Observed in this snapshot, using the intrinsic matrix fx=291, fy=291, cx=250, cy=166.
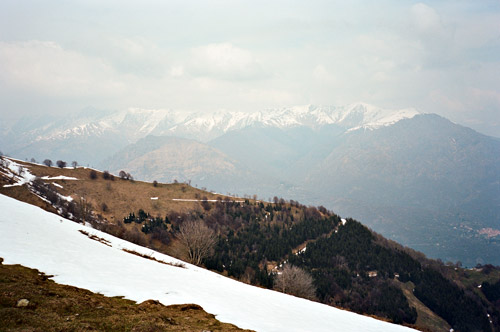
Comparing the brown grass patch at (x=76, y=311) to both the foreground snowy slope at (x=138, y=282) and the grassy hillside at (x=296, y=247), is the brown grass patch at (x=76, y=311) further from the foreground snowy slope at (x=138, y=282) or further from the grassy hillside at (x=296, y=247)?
the grassy hillside at (x=296, y=247)

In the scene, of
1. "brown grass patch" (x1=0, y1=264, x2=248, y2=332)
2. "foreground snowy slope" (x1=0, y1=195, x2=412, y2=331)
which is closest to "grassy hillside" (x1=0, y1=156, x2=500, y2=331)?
"foreground snowy slope" (x1=0, y1=195, x2=412, y2=331)

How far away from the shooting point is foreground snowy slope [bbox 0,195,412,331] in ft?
67.1

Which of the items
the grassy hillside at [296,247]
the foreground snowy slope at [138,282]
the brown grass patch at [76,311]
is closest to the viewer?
the brown grass patch at [76,311]

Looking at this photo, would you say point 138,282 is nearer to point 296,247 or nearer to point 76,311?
point 76,311

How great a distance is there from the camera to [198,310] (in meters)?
19.3

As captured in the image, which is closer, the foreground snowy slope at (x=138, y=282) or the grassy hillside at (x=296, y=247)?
the foreground snowy slope at (x=138, y=282)

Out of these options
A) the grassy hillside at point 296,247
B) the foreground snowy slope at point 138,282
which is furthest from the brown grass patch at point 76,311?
the grassy hillside at point 296,247

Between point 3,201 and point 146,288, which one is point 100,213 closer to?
point 3,201

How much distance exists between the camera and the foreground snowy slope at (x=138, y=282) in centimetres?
2045

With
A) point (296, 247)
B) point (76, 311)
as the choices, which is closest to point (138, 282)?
point (76, 311)

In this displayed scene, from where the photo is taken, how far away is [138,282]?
23812mm

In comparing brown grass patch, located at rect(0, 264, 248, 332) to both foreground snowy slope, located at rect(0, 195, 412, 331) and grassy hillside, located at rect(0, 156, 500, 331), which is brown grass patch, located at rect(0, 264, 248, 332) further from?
grassy hillside, located at rect(0, 156, 500, 331)

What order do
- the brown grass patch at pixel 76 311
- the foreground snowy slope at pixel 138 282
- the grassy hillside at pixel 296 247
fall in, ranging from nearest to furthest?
1. the brown grass patch at pixel 76 311
2. the foreground snowy slope at pixel 138 282
3. the grassy hillside at pixel 296 247

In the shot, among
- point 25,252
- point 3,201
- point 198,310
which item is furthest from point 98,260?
point 3,201
